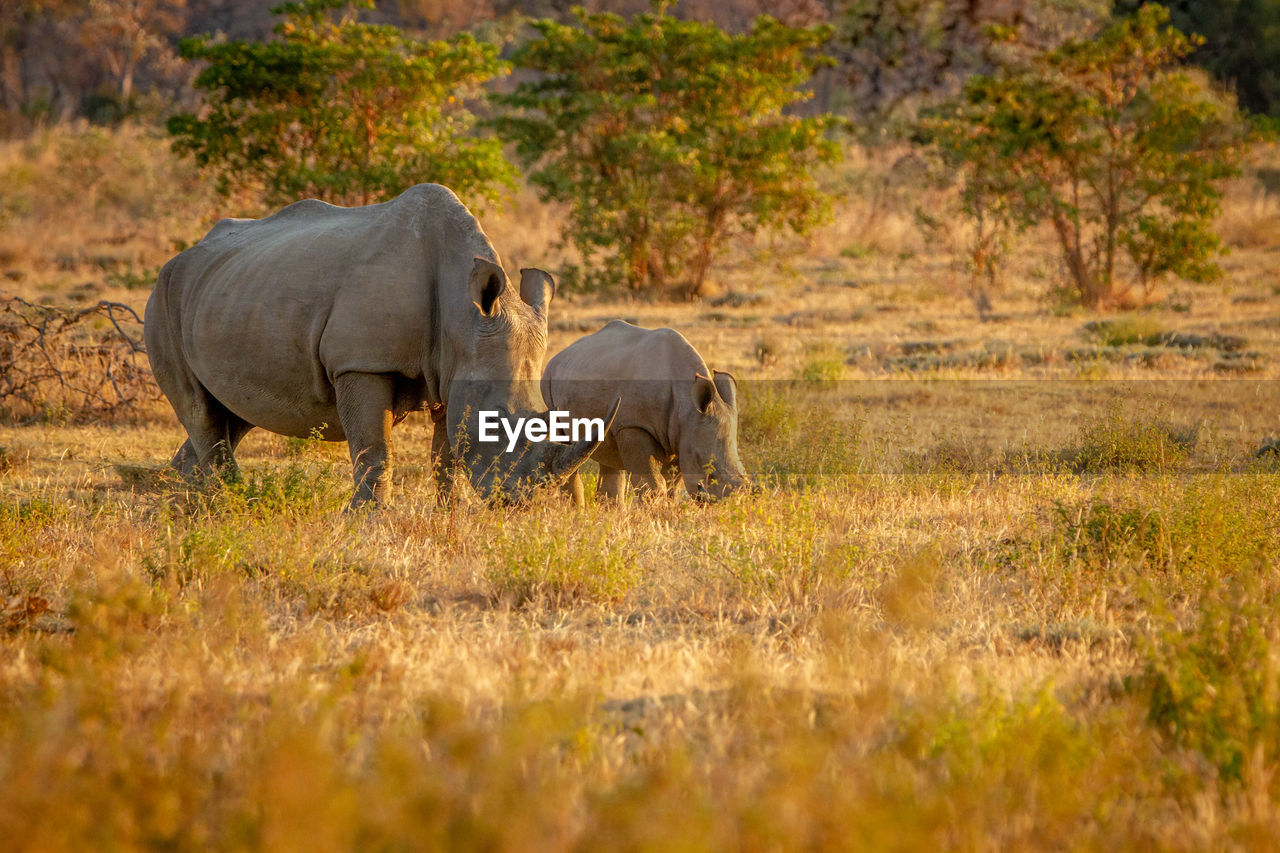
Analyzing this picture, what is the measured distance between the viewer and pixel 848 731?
3.47m

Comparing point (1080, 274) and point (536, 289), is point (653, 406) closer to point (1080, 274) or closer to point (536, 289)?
point (536, 289)

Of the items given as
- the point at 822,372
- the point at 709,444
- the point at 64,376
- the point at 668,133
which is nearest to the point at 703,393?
the point at 709,444

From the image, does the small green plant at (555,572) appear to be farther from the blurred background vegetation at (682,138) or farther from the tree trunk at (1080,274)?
the tree trunk at (1080,274)

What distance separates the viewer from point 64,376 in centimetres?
1072

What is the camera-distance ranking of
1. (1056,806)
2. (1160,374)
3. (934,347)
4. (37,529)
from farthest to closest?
1. (934,347)
2. (1160,374)
3. (37,529)
4. (1056,806)

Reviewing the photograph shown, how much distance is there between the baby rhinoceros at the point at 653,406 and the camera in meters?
7.62

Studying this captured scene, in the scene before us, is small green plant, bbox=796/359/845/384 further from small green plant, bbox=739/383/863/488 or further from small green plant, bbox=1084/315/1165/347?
small green plant, bbox=1084/315/1165/347

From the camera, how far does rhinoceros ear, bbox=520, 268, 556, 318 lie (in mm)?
6828

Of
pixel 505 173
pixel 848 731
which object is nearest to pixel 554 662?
pixel 848 731

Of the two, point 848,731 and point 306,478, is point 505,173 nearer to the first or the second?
point 306,478

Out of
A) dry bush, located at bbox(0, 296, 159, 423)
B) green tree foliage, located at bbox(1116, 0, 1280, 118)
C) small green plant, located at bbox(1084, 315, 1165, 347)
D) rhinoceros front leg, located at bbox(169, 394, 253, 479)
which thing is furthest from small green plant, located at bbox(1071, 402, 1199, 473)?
green tree foliage, located at bbox(1116, 0, 1280, 118)

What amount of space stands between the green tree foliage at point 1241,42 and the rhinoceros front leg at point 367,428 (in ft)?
108

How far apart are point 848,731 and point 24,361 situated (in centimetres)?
942

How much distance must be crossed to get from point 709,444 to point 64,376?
6292 millimetres
